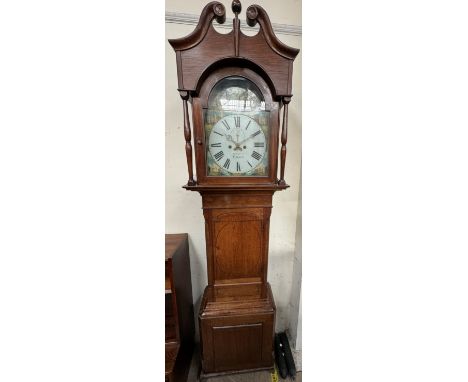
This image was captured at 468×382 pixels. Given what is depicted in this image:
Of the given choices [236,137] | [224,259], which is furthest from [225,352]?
[236,137]

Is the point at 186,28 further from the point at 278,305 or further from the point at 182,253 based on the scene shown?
the point at 278,305

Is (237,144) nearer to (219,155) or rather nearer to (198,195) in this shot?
(219,155)

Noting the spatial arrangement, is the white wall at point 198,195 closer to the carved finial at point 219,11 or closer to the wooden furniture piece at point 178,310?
the wooden furniture piece at point 178,310

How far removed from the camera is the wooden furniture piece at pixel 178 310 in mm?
916

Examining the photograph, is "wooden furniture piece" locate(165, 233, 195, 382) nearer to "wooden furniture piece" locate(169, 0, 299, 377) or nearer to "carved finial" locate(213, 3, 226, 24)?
"wooden furniture piece" locate(169, 0, 299, 377)

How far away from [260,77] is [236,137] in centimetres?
26

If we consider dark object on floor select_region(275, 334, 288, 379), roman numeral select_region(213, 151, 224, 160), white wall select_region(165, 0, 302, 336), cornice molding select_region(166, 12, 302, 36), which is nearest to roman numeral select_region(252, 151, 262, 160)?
roman numeral select_region(213, 151, 224, 160)

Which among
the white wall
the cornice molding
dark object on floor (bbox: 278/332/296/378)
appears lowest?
dark object on floor (bbox: 278/332/296/378)

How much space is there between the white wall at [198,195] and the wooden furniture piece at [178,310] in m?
0.12

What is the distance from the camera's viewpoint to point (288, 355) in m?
1.26

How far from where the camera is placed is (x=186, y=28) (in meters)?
1.20

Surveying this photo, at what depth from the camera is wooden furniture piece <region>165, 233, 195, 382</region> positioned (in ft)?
3.01

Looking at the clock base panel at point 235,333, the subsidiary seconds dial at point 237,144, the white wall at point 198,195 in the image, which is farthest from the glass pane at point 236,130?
the clock base panel at point 235,333

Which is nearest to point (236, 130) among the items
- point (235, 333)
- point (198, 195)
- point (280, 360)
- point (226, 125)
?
point (226, 125)
